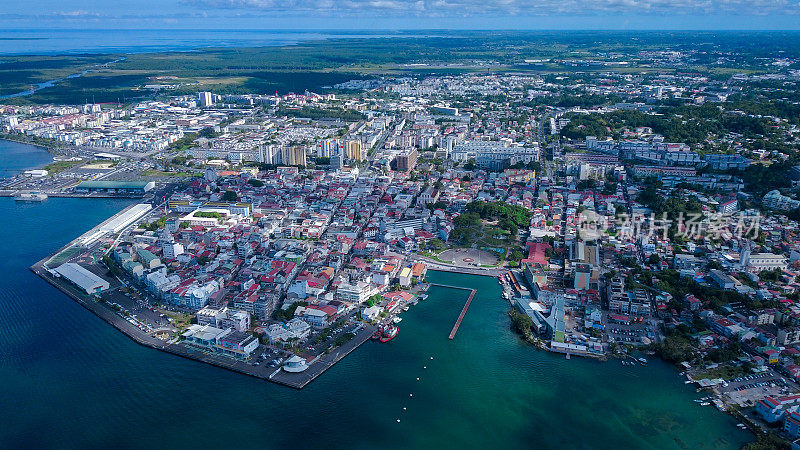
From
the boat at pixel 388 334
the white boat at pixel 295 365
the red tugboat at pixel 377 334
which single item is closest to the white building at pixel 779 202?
the boat at pixel 388 334

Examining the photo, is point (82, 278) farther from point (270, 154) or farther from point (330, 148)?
point (330, 148)

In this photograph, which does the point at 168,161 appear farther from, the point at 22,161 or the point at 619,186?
the point at 619,186

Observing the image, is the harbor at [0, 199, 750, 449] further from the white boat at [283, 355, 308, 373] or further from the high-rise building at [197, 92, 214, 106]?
the high-rise building at [197, 92, 214, 106]

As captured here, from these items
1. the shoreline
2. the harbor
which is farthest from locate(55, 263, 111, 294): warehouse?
the harbor

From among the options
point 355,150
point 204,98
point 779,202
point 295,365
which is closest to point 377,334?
point 295,365

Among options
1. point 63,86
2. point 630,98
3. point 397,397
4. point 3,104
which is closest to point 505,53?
point 630,98

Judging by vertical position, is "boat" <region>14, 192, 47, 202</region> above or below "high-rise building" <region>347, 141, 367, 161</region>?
below

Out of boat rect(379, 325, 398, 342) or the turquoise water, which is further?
the turquoise water
